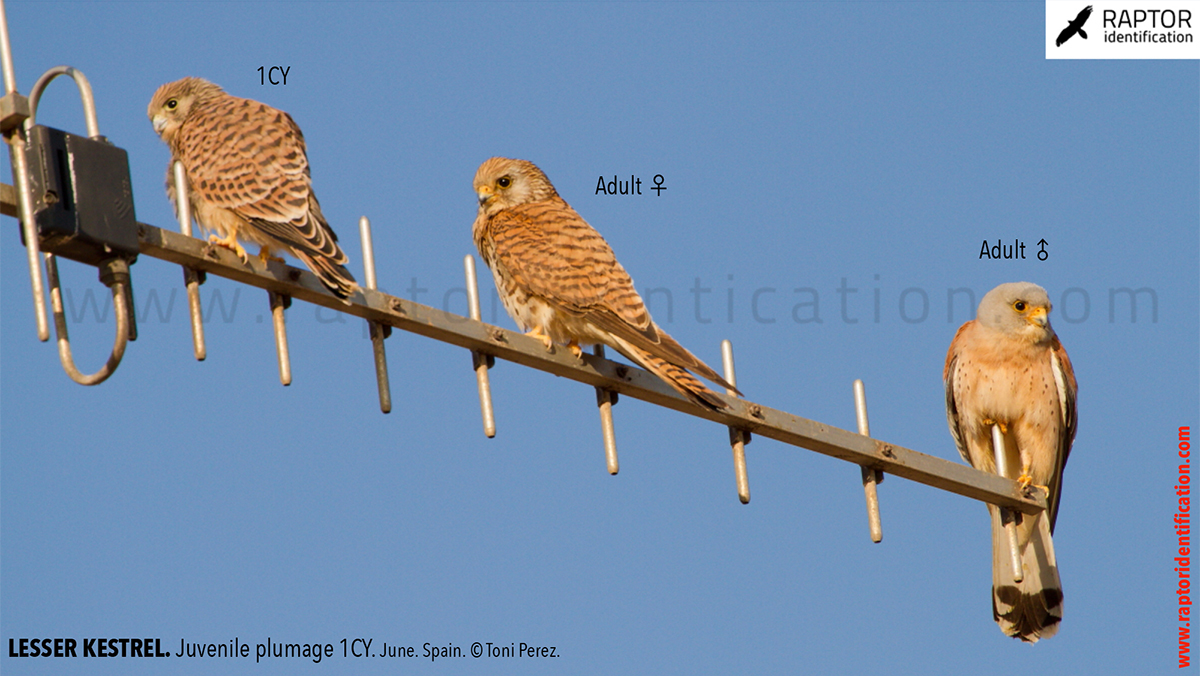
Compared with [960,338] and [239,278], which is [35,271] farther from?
[960,338]

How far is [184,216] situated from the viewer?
457 cm

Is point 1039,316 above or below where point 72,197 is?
below

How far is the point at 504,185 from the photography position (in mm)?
7223

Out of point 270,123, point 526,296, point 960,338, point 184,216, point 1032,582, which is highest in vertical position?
point 270,123

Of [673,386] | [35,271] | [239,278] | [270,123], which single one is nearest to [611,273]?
[673,386]

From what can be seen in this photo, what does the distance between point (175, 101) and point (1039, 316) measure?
15.1ft

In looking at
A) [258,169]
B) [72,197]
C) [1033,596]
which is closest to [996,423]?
[1033,596]

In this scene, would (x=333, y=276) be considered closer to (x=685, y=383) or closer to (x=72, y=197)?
(x=72, y=197)

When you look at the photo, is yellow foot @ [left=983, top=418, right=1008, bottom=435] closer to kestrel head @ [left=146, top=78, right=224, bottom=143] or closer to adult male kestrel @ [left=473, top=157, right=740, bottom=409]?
adult male kestrel @ [left=473, top=157, right=740, bottom=409]

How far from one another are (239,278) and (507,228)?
2638 millimetres

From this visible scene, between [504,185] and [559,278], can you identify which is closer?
[559,278]

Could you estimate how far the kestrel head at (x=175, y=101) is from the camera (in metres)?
7.06

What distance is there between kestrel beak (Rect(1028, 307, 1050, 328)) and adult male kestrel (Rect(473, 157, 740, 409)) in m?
2.55

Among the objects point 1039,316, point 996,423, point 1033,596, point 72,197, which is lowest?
point 1033,596
